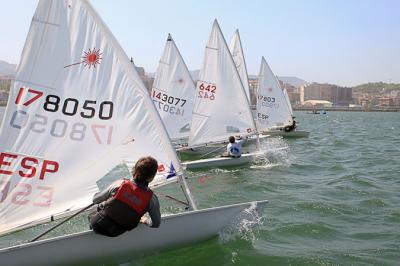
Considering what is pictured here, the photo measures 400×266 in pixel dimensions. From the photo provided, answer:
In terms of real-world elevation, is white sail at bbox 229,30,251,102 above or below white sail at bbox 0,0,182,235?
above

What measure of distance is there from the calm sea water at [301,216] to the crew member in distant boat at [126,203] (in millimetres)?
722

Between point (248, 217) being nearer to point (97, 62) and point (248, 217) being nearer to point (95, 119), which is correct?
point (95, 119)

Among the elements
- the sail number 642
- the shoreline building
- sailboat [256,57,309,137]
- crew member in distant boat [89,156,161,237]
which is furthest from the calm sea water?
the shoreline building

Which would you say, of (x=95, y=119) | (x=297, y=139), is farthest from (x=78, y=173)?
(x=297, y=139)

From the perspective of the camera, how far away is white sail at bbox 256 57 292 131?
21391 mm

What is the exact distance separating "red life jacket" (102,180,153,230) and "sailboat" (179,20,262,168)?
8375 mm

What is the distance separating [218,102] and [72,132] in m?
8.44

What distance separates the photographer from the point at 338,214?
7742mm

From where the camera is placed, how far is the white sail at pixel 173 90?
14.7m

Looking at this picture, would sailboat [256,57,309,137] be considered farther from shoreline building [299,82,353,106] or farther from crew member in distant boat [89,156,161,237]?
shoreline building [299,82,353,106]

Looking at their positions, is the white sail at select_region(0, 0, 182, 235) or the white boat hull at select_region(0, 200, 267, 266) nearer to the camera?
the white boat hull at select_region(0, 200, 267, 266)

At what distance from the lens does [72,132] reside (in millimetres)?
4773

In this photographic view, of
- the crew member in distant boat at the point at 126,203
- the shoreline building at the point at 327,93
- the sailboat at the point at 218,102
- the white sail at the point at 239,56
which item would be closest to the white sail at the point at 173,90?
the sailboat at the point at 218,102

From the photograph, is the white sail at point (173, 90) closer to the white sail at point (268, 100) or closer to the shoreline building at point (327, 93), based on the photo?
the white sail at point (268, 100)
